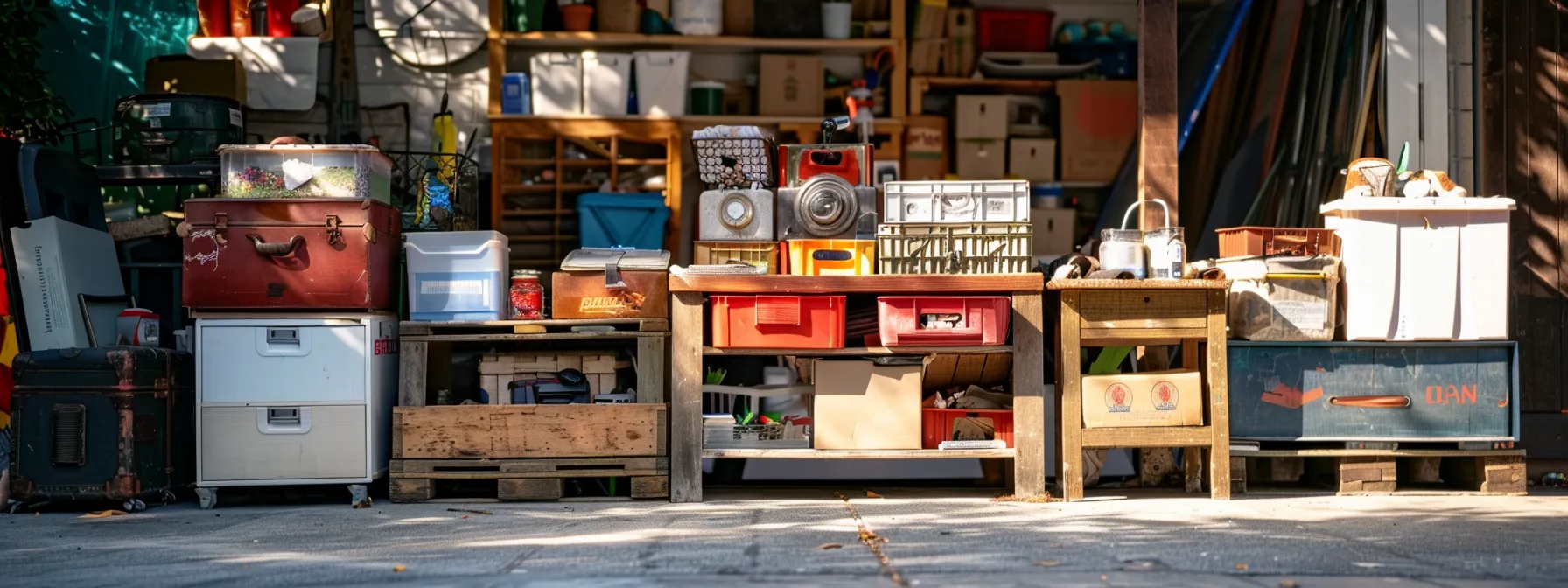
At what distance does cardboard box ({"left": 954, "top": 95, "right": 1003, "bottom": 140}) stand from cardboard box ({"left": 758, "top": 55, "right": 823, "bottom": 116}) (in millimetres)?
928

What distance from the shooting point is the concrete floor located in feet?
13.9

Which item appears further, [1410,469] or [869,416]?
[1410,469]

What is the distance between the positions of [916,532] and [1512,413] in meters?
3.01

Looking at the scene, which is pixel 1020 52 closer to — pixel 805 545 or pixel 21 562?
pixel 805 545

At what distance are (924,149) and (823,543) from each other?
4825mm

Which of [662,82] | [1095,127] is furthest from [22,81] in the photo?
[1095,127]

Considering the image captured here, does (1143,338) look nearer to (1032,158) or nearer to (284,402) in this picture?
(1032,158)

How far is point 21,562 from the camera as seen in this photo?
469cm

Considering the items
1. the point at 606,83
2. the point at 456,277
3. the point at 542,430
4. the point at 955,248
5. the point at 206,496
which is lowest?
the point at 206,496

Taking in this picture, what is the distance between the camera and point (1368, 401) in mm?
6312

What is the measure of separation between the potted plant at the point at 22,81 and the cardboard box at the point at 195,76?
642 mm

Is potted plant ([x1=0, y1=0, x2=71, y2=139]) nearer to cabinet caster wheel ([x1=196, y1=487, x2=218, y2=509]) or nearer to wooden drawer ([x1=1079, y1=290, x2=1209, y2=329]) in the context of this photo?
cabinet caster wheel ([x1=196, y1=487, x2=218, y2=509])

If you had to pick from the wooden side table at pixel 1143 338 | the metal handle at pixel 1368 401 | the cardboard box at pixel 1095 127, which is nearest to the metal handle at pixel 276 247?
the wooden side table at pixel 1143 338

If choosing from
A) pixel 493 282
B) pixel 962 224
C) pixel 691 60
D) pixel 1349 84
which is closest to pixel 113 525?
pixel 493 282
